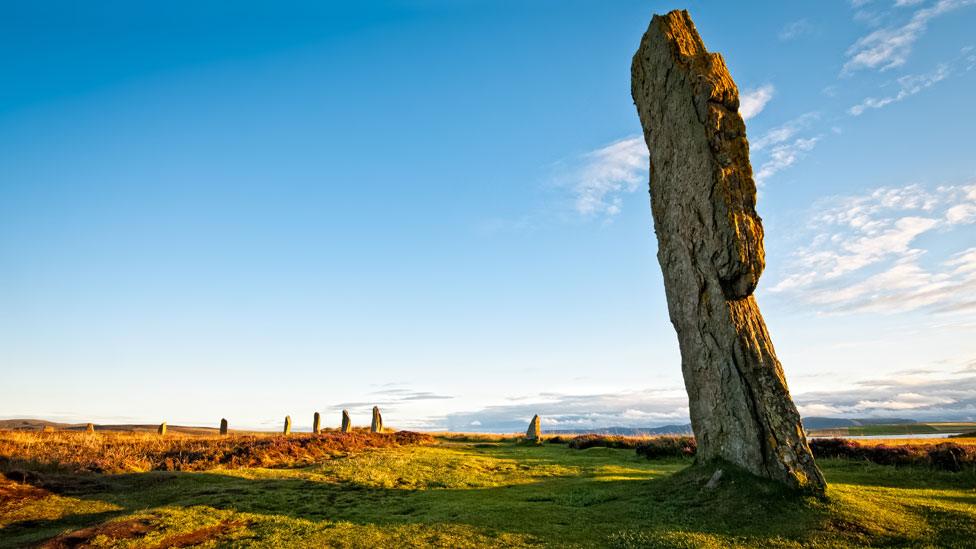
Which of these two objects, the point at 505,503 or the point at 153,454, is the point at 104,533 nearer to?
the point at 505,503

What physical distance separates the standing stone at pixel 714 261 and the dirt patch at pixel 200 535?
12.6 meters

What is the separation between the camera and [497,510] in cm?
1405

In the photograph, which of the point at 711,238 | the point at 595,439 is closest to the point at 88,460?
the point at 711,238

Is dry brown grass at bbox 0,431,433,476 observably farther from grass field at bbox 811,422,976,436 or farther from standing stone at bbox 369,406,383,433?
grass field at bbox 811,422,976,436

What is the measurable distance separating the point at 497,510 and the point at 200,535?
22.7ft

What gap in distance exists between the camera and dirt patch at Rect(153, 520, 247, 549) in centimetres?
1130

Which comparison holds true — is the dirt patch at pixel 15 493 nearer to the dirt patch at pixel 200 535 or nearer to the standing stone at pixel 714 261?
the dirt patch at pixel 200 535

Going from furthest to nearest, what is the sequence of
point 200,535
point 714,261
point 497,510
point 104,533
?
point 714,261 → point 497,510 → point 200,535 → point 104,533

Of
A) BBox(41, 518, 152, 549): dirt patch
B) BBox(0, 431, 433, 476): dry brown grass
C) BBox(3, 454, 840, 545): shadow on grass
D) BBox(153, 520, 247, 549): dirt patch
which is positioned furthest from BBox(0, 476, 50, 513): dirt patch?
BBox(153, 520, 247, 549): dirt patch

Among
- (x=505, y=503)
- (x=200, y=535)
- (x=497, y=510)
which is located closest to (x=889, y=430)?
(x=505, y=503)

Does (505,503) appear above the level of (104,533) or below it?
below

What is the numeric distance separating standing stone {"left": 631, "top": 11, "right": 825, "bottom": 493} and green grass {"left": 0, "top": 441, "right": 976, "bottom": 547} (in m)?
1.13

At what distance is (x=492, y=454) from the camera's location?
29.1m

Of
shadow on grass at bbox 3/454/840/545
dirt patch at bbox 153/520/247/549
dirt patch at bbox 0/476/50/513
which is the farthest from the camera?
dirt patch at bbox 0/476/50/513
